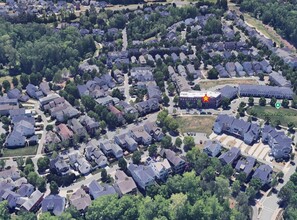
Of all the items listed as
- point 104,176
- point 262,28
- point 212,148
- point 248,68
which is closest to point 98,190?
point 104,176

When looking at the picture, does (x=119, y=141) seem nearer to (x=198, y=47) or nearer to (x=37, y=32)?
(x=198, y=47)

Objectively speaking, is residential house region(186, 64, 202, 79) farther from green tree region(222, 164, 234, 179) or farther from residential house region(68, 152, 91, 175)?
residential house region(68, 152, 91, 175)

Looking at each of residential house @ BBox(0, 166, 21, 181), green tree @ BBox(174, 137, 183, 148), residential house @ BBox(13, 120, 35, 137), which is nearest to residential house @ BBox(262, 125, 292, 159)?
green tree @ BBox(174, 137, 183, 148)

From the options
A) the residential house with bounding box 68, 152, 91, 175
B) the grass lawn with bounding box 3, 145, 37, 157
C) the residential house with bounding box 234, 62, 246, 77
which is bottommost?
A: the grass lawn with bounding box 3, 145, 37, 157

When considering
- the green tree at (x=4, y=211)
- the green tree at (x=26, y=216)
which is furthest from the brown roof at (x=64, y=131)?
the green tree at (x=26, y=216)

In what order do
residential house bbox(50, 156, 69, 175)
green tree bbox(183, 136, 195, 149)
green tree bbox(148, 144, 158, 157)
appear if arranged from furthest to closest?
1. green tree bbox(183, 136, 195, 149)
2. green tree bbox(148, 144, 158, 157)
3. residential house bbox(50, 156, 69, 175)

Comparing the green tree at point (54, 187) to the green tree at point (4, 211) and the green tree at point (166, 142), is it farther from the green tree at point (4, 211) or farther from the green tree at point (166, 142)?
the green tree at point (166, 142)

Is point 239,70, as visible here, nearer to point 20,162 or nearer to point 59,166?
point 59,166
